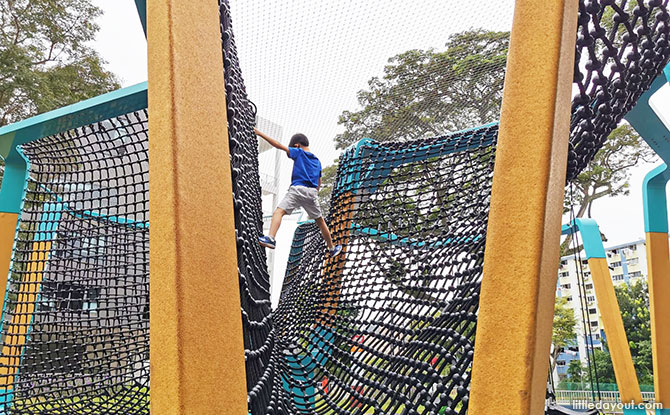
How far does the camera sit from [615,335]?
2.01m

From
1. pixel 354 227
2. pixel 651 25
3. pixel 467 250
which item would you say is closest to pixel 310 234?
pixel 354 227

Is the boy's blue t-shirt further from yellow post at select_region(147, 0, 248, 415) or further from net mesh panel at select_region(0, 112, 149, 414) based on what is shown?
yellow post at select_region(147, 0, 248, 415)

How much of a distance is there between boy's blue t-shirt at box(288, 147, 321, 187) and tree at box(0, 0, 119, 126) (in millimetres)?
7288

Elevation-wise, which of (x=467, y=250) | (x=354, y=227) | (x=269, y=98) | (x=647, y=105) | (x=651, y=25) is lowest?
(x=467, y=250)

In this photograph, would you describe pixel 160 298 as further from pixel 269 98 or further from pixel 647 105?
pixel 269 98

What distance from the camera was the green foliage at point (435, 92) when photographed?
3271mm

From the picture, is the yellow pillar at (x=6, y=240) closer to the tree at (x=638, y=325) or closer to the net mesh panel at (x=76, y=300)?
the net mesh panel at (x=76, y=300)

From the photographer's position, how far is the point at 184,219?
0.28 meters

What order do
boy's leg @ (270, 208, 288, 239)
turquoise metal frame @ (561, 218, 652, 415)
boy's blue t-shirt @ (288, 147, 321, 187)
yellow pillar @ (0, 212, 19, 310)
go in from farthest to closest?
turquoise metal frame @ (561, 218, 652, 415), boy's blue t-shirt @ (288, 147, 321, 187), boy's leg @ (270, 208, 288, 239), yellow pillar @ (0, 212, 19, 310)

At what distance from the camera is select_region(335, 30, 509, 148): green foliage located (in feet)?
10.7

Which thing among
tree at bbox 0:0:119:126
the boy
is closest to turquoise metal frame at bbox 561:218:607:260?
the boy

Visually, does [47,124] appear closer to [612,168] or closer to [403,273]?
[403,273]

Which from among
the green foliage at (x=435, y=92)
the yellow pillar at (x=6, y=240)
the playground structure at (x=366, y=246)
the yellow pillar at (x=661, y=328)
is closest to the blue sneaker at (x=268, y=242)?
the playground structure at (x=366, y=246)

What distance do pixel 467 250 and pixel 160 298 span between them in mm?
693
